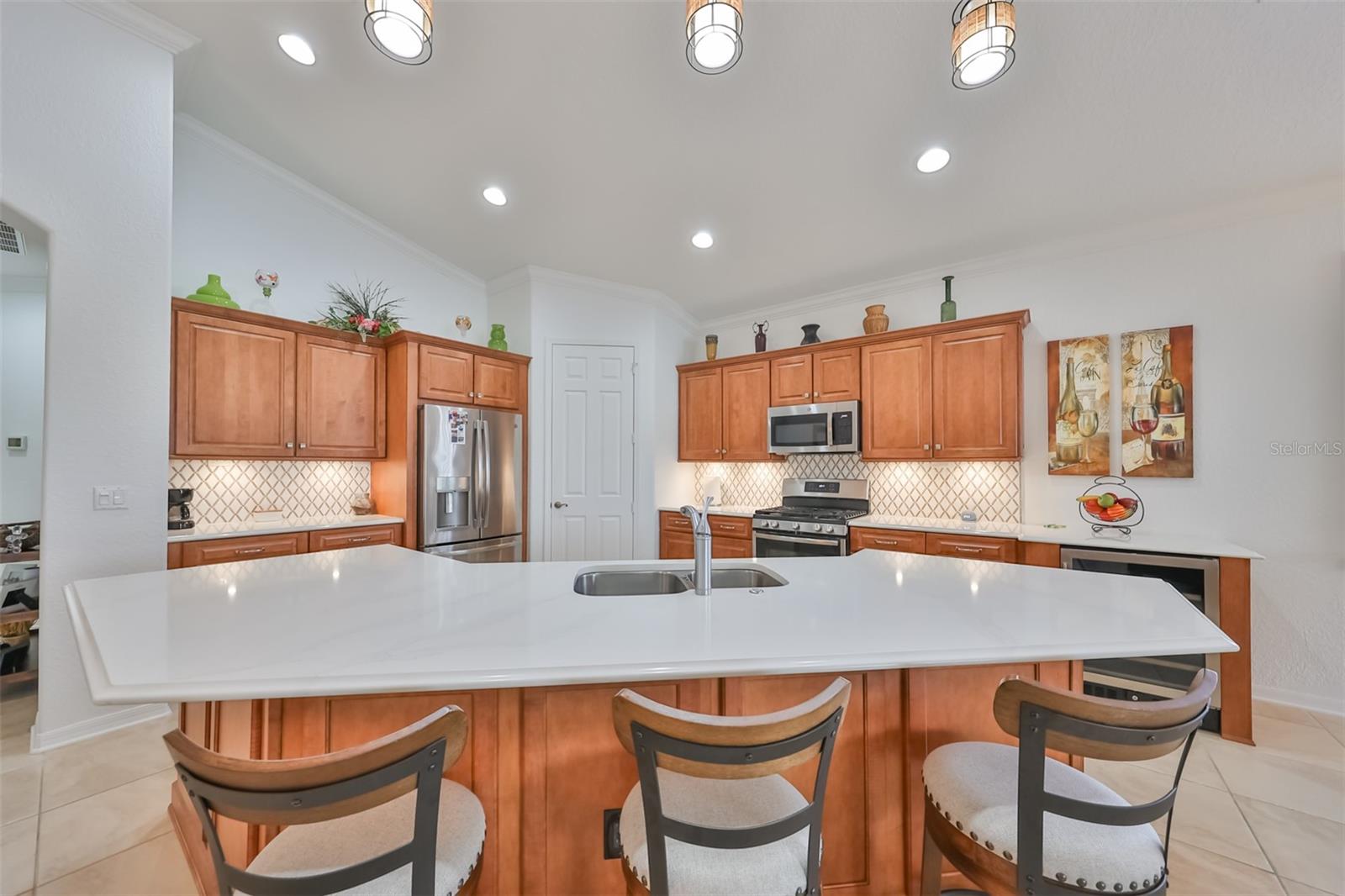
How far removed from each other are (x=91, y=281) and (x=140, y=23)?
50.2 inches

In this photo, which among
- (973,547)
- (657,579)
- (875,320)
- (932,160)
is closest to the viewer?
(657,579)

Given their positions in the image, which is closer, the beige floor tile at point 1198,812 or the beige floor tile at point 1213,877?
the beige floor tile at point 1213,877

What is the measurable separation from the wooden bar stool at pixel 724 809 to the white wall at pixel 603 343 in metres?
3.53

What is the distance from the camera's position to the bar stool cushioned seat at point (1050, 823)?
97 cm

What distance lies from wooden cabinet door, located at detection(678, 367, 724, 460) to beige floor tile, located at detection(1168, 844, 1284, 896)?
3545 mm

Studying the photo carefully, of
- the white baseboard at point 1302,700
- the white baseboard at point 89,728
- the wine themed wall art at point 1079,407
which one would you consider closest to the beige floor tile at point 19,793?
the white baseboard at point 89,728

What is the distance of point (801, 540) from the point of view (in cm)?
380

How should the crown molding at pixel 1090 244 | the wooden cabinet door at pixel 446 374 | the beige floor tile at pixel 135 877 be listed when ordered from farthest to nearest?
the wooden cabinet door at pixel 446 374
the crown molding at pixel 1090 244
the beige floor tile at pixel 135 877

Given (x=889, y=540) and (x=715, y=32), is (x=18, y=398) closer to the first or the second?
(x=715, y=32)

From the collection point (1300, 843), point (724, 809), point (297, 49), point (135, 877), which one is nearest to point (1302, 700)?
point (1300, 843)

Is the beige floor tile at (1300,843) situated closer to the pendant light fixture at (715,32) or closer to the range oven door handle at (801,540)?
the range oven door handle at (801,540)

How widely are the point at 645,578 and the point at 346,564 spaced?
1.17 meters

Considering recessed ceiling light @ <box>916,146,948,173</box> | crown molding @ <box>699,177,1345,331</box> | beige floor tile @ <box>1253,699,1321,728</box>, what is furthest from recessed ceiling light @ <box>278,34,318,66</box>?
beige floor tile @ <box>1253,699,1321,728</box>

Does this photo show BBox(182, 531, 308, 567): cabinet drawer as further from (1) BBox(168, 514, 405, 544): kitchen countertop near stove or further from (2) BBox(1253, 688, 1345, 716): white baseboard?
(2) BBox(1253, 688, 1345, 716): white baseboard
